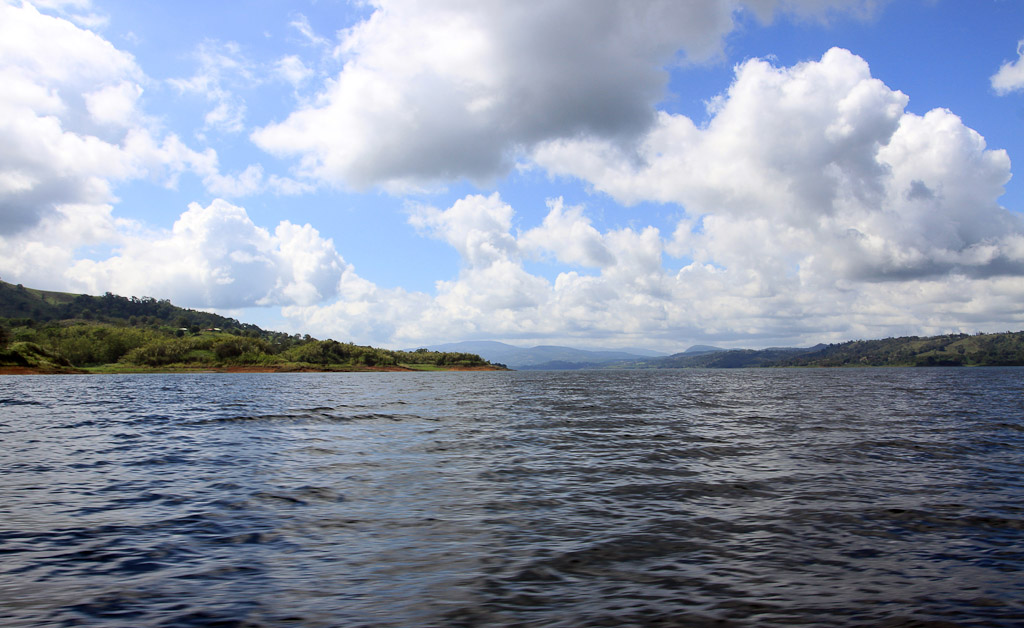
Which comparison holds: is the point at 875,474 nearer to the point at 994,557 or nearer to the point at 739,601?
the point at 994,557

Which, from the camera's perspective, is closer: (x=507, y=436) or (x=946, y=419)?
(x=507, y=436)

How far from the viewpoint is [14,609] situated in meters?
8.02

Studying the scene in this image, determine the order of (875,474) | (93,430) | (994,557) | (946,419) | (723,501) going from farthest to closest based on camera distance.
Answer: (946,419) → (93,430) → (875,474) → (723,501) → (994,557)

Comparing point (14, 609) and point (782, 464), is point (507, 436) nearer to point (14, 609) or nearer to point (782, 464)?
point (782, 464)

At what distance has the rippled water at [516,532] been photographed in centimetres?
812

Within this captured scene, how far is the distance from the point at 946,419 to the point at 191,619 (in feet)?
146

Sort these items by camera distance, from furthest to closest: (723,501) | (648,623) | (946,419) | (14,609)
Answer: (946,419) → (723,501) → (14,609) → (648,623)

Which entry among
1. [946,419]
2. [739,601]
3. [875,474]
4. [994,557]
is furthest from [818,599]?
[946,419]

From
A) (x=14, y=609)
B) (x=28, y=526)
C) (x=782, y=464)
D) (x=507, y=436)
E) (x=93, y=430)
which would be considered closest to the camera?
(x=14, y=609)

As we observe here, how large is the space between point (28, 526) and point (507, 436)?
20.1 metres

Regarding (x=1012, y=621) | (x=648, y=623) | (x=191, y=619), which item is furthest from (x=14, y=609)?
(x=1012, y=621)

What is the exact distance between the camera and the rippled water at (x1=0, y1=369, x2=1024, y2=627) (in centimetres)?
812

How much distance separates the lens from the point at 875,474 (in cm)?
1819

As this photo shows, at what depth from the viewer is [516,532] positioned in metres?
12.1
